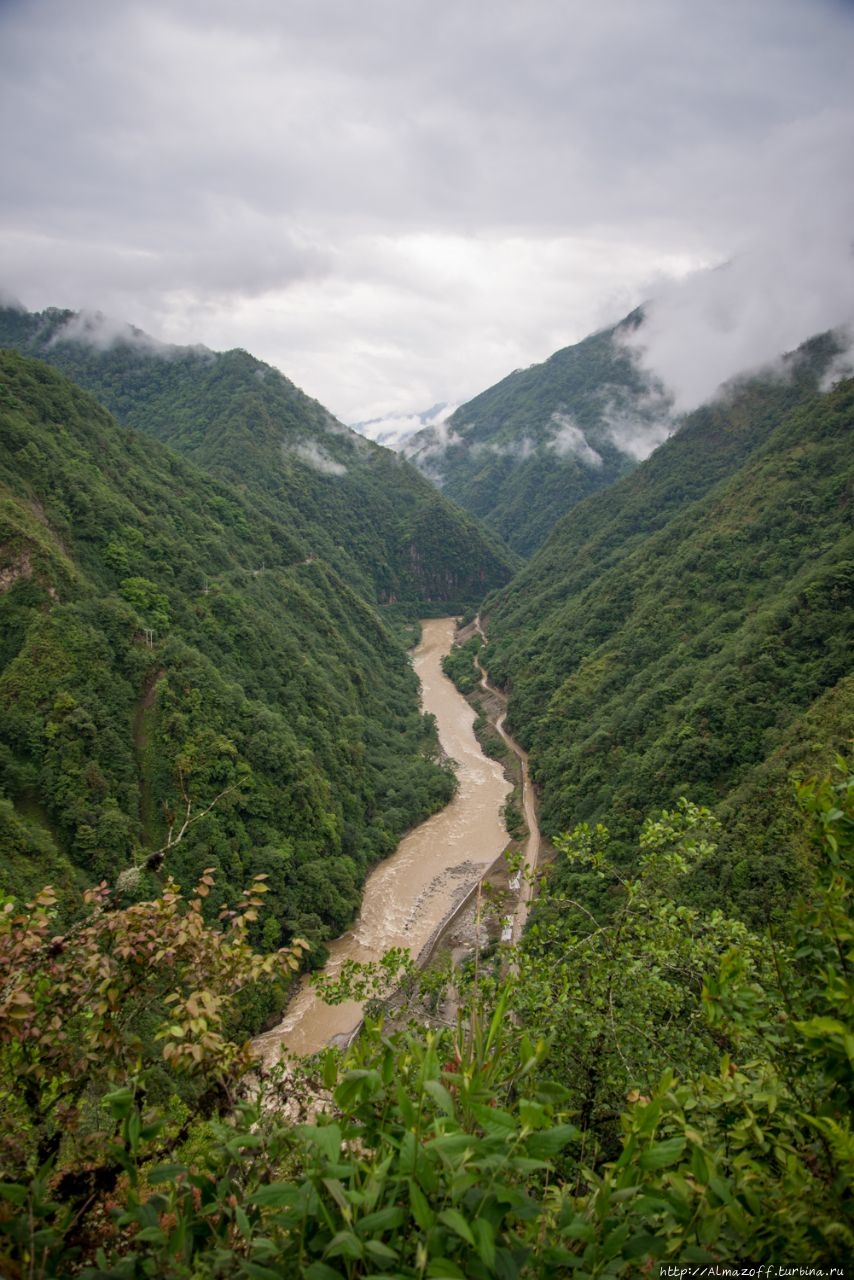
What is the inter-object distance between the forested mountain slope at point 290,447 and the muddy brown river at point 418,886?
52.5 m

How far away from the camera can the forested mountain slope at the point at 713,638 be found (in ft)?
112

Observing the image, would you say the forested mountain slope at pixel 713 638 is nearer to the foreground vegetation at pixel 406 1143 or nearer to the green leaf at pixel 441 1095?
the foreground vegetation at pixel 406 1143

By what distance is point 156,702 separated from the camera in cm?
3684

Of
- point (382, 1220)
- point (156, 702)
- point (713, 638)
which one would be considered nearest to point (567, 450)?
point (713, 638)

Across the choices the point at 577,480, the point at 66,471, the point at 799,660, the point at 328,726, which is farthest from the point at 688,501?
the point at 577,480

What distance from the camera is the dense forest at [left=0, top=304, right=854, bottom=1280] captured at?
2.56 m

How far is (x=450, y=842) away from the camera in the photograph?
46.9 meters

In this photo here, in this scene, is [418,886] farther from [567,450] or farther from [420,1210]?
[567,450]

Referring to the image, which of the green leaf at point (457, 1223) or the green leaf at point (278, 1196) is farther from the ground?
the green leaf at point (278, 1196)

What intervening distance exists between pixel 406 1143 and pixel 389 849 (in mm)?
44958

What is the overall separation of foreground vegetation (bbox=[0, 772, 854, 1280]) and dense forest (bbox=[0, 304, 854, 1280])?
0.08 ft

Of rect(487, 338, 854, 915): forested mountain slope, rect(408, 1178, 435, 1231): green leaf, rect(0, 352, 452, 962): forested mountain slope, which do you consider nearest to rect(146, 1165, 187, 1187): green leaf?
rect(408, 1178, 435, 1231): green leaf

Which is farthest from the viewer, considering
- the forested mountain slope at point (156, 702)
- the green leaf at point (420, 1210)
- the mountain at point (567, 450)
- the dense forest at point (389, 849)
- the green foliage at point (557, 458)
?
the mountain at point (567, 450)

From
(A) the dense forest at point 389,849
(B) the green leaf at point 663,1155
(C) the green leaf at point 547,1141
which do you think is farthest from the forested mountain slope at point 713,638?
(C) the green leaf at point 547,1141
